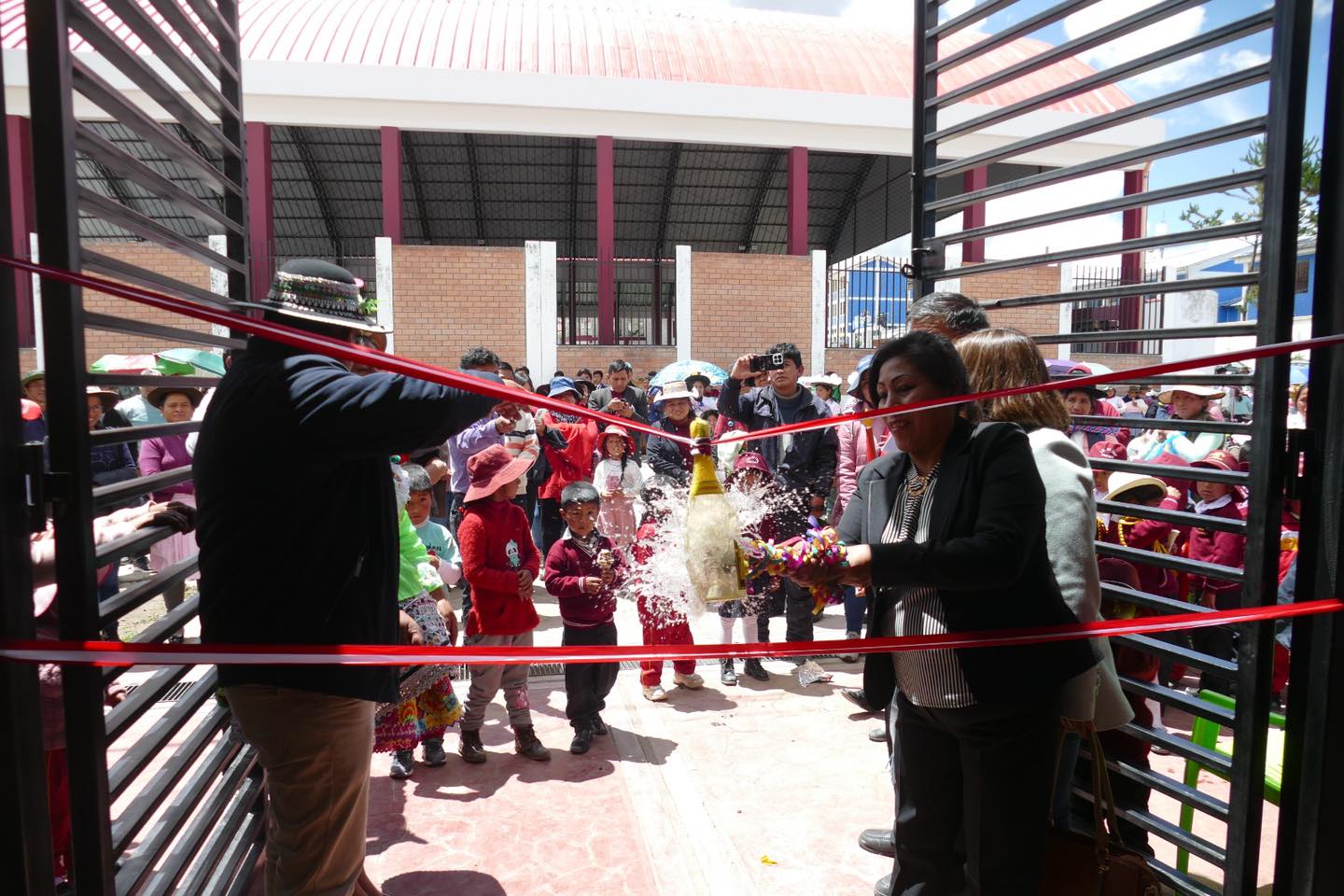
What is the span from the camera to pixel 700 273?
15000 millimetres

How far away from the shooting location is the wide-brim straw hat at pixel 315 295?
6.55 feet

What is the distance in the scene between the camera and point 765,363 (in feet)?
9.45

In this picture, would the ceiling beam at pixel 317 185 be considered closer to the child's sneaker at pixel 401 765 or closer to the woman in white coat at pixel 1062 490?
the child's sneaker at pixel 401 765

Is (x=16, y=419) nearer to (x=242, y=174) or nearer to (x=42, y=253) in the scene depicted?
(x=42, y=253)

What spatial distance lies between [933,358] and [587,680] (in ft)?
8.62

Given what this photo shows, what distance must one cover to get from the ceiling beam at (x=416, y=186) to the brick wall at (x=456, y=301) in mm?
7300

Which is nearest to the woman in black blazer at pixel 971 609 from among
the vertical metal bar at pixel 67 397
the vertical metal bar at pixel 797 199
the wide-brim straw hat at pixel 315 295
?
the wide-brim straw hat at pixel 315 295

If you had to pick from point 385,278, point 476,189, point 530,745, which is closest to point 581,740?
point 530,745

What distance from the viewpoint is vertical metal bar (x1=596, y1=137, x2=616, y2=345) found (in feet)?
48.9

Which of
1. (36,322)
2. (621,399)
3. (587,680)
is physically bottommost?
(587,680)

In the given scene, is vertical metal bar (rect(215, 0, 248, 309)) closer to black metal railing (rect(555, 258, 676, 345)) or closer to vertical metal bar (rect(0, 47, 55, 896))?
vertical metal bar (rect(0, 47, 55, 896))

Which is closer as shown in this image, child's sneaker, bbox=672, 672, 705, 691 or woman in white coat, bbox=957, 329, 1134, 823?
woman in white coat, bbox=957, 329, 1134, 823

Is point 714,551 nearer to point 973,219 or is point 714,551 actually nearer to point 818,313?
point 818,313

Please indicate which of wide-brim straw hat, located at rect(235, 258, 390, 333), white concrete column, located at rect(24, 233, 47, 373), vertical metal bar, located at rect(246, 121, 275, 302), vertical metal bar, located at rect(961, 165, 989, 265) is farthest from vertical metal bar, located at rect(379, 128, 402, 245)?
wide-brim straw hat, located at rect(235, 258, 390, 333)
